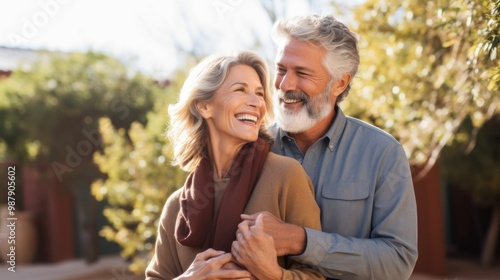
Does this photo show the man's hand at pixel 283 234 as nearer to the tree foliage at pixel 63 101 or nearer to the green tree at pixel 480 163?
the green tree at pixel 480 163

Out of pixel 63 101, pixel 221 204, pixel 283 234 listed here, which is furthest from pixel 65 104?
pixel 283 234

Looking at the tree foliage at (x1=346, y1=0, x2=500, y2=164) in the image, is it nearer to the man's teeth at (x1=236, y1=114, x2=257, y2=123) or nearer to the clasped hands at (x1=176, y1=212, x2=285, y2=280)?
the man's teeth at (x1=236, y1=114, x2=257, y2=123)

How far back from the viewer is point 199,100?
3.38 metres

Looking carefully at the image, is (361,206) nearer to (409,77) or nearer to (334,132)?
(334,132)

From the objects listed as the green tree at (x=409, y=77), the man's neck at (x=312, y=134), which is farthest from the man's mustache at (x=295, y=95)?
the green tree at (x=409, y=77)

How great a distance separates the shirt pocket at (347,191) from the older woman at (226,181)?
0.18m

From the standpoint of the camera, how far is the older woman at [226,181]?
3.07 metres

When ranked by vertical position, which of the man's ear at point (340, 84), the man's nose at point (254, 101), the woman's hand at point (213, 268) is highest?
the man's ear at point (340, 84)

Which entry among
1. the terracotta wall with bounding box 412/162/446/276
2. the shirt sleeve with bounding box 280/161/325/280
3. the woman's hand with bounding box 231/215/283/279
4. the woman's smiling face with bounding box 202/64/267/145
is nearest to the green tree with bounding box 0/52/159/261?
the terracotta wall with bounding box 412/162/446/276

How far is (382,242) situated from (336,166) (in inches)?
16.6

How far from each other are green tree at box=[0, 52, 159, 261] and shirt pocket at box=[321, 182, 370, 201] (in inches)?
449

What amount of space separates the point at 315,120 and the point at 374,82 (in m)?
3.69

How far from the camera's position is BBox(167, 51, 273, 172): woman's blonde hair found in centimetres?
331

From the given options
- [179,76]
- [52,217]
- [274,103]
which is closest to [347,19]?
[179,76]
